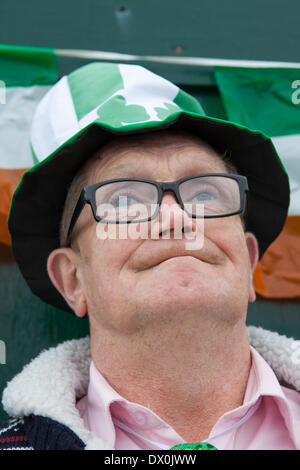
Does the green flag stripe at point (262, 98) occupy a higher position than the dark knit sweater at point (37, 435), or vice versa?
the green flag stripe at point (262, 98)

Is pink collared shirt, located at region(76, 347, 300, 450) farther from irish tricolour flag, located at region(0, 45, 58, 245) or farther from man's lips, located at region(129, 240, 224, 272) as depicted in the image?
irish tricolour flag, located at region(0, 45, 58, 245)

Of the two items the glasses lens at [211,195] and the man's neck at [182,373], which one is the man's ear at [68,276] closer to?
the man's neck at [182,373]

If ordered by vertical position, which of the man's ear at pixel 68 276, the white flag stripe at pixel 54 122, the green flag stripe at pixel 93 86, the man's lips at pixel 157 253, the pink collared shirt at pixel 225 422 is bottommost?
the pink collared shirt at pixel 225 422

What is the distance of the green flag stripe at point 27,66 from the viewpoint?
8.11ft

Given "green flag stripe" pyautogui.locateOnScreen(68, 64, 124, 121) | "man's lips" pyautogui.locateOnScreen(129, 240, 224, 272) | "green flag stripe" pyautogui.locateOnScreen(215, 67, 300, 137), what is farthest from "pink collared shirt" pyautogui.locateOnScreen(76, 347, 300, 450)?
"green flag stripe" pyautogui.locateOnScreen(215, 67, 300, 137)

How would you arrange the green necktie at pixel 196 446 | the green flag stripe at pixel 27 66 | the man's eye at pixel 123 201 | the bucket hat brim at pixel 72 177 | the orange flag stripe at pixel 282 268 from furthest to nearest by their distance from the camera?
the green flag stripe at pixel 27 66, the orange flag stripe at pixel 282 268, the bucket hat brim at pixel 72 177, the man's eye at pixel 123 201, the green necktie at pixel 196 446

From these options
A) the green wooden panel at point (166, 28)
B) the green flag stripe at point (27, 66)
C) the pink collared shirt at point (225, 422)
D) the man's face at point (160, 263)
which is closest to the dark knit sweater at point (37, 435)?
the pink collared shirt at point (225, 422)

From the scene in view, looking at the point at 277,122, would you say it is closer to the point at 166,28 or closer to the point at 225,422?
the point at 166,28

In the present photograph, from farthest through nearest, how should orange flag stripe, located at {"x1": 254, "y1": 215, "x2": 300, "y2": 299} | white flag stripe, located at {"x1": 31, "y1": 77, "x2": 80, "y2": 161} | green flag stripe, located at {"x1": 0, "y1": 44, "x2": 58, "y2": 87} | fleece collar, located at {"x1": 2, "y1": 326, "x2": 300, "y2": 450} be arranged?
1. green flag stripe, located at {"x1": 0, "y1": 44, "x2": 58, "y2": 87}
2. orange flag stripe, located at {"x1": 254, "y1": 215, "x2": 300, "y2": 299}
3. white flag stripe, located at {"x1": 31, "y1": 77, "x2": 80, "y2": 161}
4. fleece collar, located at {"x1": 2, "y1": 326, "x2": 300, "y2": 450}

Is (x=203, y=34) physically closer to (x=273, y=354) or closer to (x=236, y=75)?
(x=236, y=75)

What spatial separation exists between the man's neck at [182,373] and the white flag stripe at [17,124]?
1035 millimetres

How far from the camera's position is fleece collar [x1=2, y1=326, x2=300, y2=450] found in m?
1.51

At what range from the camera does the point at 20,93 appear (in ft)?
8.16

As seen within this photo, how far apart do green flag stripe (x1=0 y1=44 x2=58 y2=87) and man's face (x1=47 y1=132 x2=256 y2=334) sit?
35.6 inches
